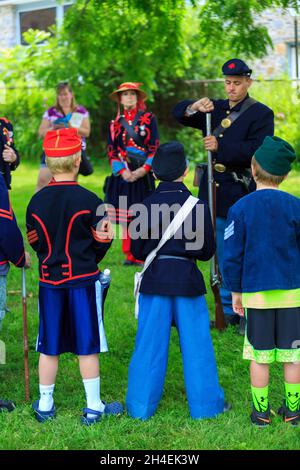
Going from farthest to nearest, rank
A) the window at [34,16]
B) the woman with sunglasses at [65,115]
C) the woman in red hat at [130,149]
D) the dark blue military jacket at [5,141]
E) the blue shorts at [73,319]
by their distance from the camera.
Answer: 1. the window at [34,16]
2. the woman with sunglasses at [65,115]
3. the woman in red hat at [130,149]
4. the dark blue military jacket at [5,141]
5. the blue shorts at [73,319]

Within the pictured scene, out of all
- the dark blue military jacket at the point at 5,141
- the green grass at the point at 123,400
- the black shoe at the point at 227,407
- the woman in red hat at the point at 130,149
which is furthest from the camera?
the woman in red hat at the point at 130,149

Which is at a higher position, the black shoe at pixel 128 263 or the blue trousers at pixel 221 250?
the blue trousers at pixel 221 250

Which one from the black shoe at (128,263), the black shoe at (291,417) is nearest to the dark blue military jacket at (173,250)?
the black shoe at (291,417)

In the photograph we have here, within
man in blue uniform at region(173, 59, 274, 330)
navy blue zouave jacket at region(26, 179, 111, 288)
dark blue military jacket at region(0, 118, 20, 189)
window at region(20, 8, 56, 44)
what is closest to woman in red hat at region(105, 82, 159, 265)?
man in blue uniform at region(173, 59, 274, 330)

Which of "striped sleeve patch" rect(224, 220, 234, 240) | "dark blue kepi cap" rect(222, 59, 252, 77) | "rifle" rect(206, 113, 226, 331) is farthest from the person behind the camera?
"rifle" rect(206, 113, 226, 331)

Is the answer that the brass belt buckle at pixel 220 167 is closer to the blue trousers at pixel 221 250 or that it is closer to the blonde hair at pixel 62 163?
the blue trousers at pixel 221 250

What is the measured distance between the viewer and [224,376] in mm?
6047

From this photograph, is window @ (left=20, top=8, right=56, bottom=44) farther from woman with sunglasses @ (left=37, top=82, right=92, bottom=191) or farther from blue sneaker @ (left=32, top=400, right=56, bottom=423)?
blue sneaker @ (left=32, top=400, right=56, bottom=423)

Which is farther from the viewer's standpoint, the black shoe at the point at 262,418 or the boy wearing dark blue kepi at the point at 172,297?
the boy wearing dark blue kepi at the point at 172,297

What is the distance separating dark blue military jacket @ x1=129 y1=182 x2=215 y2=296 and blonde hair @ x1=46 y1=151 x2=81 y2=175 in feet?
1.71

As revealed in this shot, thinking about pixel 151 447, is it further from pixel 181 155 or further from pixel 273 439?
pixel 181 155

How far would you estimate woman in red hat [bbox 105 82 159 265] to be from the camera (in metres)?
9.12

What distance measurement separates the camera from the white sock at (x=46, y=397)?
17.0ft

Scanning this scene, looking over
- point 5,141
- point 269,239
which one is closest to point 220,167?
point 5,141
